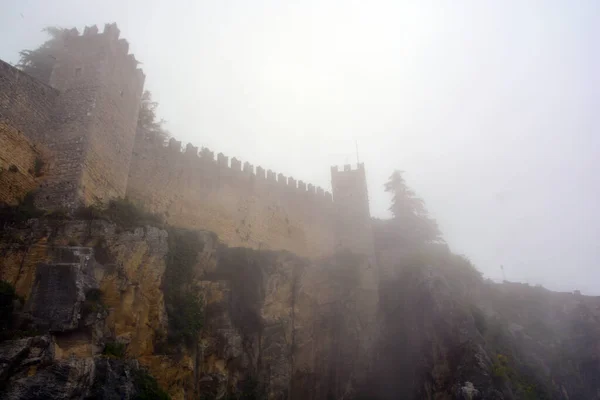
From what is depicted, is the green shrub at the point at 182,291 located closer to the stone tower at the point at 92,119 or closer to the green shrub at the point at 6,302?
the stone tower at the point at 92,119

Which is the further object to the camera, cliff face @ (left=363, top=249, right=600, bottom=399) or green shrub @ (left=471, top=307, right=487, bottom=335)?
green shrub @ (left=471, top=307, right=487, bottom=335)

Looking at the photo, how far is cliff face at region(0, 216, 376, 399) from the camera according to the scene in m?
10.1

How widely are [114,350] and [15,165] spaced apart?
655 centimetres

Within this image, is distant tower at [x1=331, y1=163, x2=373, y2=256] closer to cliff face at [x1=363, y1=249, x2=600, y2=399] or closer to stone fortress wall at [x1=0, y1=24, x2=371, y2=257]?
stone fortress wall at [x1=0, y1=24, x2=371, y2=257]

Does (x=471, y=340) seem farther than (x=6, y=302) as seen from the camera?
Yes

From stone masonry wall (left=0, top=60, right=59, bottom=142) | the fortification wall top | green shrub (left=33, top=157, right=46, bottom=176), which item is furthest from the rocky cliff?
the fortification wall top

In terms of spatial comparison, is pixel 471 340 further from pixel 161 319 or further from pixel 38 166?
pixel 38 166

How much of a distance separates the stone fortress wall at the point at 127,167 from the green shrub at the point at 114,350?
14.8ft

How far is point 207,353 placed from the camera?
15375 millimetres

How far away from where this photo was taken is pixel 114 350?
1128 cm

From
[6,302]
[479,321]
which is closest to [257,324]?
[6,302]

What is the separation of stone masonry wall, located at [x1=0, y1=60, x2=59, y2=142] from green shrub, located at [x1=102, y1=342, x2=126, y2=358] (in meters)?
7.35

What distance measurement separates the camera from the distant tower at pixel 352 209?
26672mm

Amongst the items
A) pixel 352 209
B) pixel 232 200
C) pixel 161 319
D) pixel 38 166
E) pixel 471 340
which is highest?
pixel 352 209
